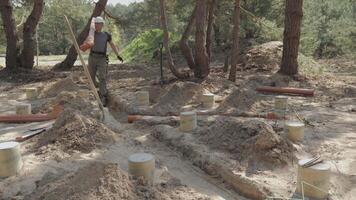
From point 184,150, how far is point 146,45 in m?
12.6

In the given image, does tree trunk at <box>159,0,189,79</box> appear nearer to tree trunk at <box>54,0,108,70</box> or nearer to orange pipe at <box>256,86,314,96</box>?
orange pipe at <box>256,86,314,96</box>

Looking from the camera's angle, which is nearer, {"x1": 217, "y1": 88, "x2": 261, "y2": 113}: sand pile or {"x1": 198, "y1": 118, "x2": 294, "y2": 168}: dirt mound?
{"x1": 198, "y1": 118, "x2": 294, "y2": 168}: dirt mound

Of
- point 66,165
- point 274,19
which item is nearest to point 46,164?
point 66,165

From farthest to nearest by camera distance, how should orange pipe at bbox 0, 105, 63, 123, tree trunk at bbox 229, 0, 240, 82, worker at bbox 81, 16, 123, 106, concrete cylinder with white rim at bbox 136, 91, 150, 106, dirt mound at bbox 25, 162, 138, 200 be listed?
tree trunk at bbox 229, 0, 240, 82 < concrete cylinder with white rim at bbox 136, 91, 150, 106 < worker at bbox 81, 16, 123, 106 < orange pipe at bbox 0, 105, 63, 123 < dirt mound at bbox 25, 162, 138, 200

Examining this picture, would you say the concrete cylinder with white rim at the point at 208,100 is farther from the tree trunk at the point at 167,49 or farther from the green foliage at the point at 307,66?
the green foliage at the point at 307,66

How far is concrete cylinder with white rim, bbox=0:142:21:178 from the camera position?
148 inches

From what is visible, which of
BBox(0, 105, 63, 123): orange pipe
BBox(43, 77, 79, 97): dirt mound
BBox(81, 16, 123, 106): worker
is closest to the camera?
BBox(0, 105, 63, 123): orange pipe

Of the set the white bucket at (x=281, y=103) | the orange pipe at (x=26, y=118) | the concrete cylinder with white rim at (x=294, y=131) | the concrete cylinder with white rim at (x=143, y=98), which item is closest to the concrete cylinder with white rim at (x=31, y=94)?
the orange pipe at (x=26, y=118)

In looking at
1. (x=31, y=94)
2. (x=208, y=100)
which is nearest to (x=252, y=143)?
(x=208, y=100)

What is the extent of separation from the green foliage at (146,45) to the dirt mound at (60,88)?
7327mm

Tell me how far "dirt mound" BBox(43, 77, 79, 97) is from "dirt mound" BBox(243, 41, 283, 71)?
484 centimetres

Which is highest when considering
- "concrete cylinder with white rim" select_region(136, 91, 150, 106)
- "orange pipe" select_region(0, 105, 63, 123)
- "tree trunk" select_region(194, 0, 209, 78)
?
"tree trunk" select_region(194, 0, 209, 78)

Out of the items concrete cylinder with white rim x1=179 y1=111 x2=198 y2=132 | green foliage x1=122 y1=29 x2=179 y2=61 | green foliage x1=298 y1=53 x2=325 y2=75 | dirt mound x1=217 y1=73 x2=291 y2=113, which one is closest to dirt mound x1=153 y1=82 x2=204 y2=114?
dirt mound x1=217 y1=73 x2=291 y2=113

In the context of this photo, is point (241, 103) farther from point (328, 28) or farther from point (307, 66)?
point (328, 28)
